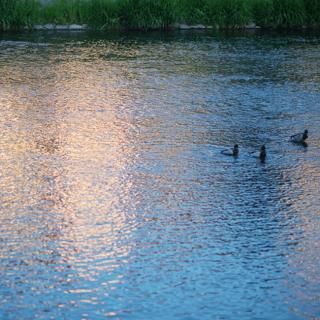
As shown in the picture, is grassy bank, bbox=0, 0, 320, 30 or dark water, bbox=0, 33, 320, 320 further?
grassy bank, bbox=0, 0, 320, 30

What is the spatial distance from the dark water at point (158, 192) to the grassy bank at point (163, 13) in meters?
11.7

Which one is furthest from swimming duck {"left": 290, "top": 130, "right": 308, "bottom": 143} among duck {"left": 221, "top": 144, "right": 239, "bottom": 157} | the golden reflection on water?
the golden reflection on water

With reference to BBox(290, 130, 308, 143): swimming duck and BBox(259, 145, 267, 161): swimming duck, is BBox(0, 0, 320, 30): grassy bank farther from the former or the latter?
BBox(259, 145, 267, 161): swimming duck

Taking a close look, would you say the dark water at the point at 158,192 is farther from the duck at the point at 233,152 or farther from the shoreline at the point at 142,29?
the shoreline at the point at 142,29

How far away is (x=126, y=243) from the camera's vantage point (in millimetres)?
17516

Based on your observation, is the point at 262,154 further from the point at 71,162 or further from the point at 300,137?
the point at 71,162

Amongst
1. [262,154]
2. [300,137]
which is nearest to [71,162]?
[262,154]

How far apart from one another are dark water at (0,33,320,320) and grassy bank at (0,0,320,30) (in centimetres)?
1171

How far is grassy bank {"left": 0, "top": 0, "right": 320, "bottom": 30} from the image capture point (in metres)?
47.8

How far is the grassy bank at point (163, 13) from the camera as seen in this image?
47.8 m

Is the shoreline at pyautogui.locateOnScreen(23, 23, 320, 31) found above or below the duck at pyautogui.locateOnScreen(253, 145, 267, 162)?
above

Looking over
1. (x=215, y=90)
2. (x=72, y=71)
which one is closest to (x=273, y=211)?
(x=215, y=90)

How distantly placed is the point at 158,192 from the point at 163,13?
29.1 meters

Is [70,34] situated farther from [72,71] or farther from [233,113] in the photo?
[233,113]
